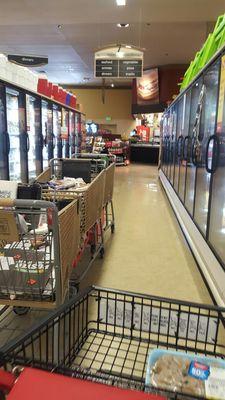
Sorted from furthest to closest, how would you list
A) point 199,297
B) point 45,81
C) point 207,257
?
point 45,81
point 207,257
point 199,297

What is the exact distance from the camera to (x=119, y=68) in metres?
8.67

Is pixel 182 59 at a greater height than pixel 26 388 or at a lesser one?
greater

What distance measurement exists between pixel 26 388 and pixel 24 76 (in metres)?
6.19

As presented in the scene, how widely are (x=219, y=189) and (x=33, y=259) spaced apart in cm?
192

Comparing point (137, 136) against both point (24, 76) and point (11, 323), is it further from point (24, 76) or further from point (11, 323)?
point (11, 323)

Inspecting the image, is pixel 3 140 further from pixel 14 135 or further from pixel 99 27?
pixel 99 27

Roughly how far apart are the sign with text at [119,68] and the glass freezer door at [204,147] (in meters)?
5.10

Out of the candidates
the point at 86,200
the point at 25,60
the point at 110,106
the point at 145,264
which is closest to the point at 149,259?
the point at 145,264

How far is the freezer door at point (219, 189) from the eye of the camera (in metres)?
3.02

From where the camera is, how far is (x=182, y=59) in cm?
1274

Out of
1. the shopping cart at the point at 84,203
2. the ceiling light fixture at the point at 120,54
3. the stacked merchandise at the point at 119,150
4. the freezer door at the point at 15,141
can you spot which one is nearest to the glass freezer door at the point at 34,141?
the freezer door at the point at 15,141

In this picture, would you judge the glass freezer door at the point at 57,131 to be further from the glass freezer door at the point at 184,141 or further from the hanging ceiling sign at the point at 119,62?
the glass freezer door at the point at 184,141

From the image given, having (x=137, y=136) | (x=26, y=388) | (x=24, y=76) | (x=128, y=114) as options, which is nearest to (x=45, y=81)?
(x=24, y=76)

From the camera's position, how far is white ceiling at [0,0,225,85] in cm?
704
